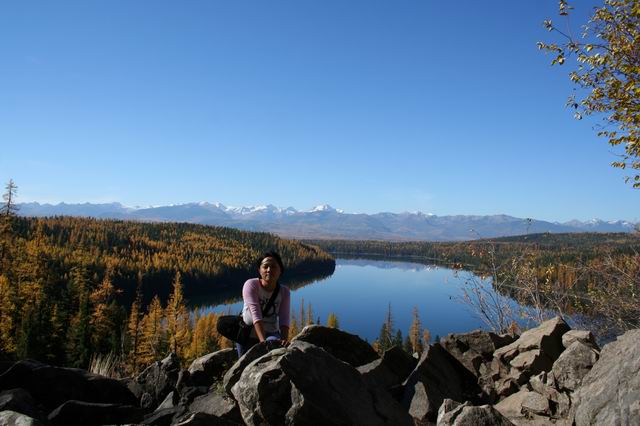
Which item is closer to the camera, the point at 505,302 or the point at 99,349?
the point at 505,302

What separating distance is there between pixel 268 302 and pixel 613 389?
20.7 ft

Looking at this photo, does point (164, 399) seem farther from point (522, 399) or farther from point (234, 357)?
point (522, 399)

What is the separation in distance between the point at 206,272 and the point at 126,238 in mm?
63539

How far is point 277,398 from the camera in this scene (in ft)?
23.1

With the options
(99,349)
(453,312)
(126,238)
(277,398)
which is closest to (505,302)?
(277,398)

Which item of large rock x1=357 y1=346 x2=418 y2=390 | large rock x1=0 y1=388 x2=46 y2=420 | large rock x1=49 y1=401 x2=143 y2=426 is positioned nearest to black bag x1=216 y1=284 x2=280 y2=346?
large rock x1=49 y1=401 x2=143 y2=426

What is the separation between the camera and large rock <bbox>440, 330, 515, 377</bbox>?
11.0 meters

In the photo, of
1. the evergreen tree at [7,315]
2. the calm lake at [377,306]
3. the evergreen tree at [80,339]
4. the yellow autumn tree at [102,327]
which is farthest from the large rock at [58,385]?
the calm lake at [377,306]

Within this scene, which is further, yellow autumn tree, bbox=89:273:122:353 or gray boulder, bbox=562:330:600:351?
yellow autumn tree, bbox=89:273:122:353

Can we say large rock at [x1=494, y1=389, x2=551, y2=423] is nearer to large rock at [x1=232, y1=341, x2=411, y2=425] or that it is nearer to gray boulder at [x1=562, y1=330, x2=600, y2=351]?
gray boulder at [x1=562, y1=330, x2=600, y2=351]

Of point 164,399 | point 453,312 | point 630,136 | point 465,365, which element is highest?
point 630,136

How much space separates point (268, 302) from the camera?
923 cm

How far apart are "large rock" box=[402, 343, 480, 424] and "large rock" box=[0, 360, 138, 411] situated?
6475 millimetres

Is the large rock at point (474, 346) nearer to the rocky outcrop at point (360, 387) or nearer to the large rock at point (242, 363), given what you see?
the rocky outcrop at point (360, 387)
